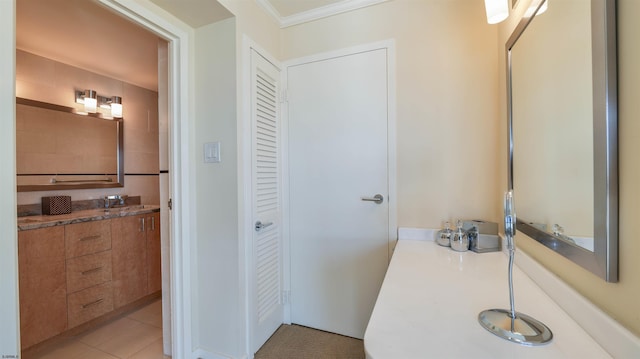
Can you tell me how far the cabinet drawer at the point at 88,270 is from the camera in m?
1.85

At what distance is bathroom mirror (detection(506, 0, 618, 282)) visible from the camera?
1.86 feet

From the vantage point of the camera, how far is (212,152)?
1.48 m

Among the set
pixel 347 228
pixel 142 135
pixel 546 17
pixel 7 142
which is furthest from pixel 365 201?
pixel 142 135

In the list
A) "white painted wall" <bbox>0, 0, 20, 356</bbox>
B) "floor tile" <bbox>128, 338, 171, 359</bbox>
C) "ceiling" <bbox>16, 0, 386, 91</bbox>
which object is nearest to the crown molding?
"ceiling" <bbox>16, 0, 386, 91</bbox>

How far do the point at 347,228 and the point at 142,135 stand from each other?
2.57 meters

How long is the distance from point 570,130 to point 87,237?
2.87 m

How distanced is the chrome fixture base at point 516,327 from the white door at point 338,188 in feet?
3.22

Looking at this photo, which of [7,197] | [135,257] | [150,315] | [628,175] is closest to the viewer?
[628,175]

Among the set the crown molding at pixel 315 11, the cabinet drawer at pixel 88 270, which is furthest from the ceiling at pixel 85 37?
the cabinet drawer at pixel 88 270

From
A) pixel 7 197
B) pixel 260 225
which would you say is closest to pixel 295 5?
pixel 260 225

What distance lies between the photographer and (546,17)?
84cm

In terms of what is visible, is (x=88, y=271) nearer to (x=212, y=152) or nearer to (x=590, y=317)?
(x=212, y=152)

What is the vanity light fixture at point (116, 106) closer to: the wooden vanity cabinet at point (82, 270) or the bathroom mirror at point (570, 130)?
the wooden vanity cabinet at point (82, 270)

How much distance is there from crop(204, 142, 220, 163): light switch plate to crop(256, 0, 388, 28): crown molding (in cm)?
99
